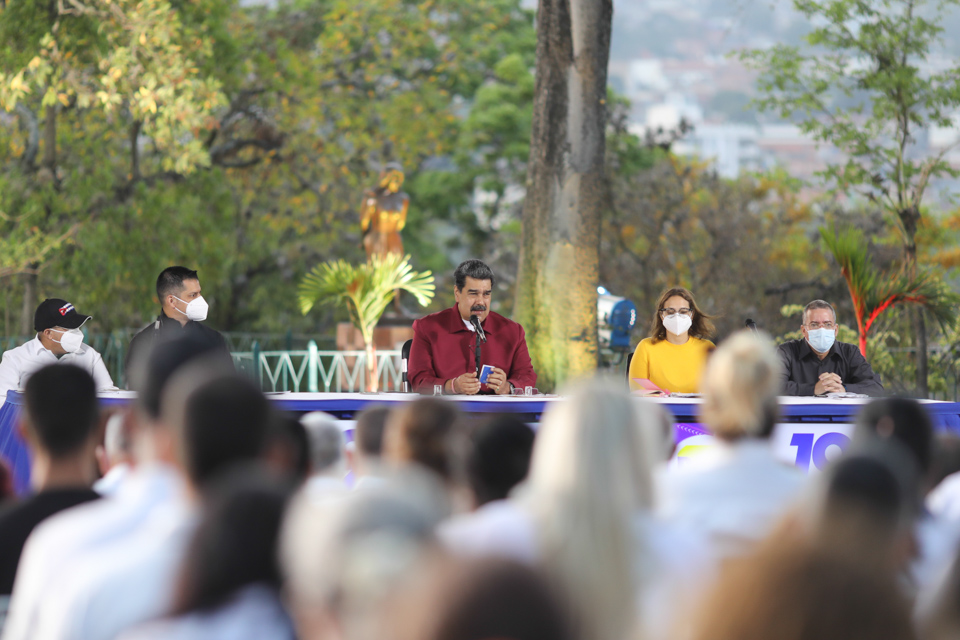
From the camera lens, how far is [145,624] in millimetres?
1854

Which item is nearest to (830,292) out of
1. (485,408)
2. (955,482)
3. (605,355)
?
(605,355)

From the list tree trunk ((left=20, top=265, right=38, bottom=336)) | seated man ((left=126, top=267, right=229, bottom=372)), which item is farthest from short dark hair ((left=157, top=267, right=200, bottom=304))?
tree trunk ((left=20, top=265, right=38, bottom=336))

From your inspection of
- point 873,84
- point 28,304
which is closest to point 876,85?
point 873,84

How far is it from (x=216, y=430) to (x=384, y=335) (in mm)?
11230

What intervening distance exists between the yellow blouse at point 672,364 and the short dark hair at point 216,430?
513 centimetres

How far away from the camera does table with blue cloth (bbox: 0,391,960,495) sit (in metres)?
5.64

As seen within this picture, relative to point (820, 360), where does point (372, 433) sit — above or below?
below

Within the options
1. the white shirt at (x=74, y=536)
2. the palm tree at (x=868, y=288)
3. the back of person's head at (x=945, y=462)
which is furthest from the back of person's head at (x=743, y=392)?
the palm tree at (x=868, y=288)

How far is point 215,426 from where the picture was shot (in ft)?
6.70

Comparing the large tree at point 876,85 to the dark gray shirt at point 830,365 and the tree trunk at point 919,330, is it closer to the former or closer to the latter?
the tree trunk at point 919,330

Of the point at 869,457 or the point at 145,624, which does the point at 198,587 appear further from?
the point at 869,457

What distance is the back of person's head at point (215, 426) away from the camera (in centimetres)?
204

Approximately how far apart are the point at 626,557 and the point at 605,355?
9.35 m

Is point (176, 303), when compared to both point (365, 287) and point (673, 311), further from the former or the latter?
point (673, 311)
